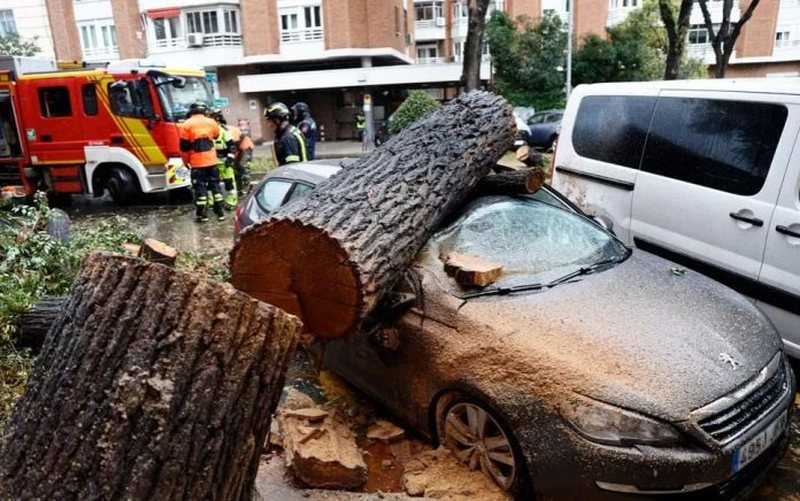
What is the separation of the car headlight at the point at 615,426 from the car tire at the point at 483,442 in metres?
0.35

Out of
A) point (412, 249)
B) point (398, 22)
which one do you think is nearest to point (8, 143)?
point (412, 249)

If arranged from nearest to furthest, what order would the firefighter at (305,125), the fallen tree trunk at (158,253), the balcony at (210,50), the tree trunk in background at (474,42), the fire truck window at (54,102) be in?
1. the fallen tree trunk at (158,253)
2. the firefighter at (305,125)
3. the fire truck window at (54,102)
4. the tree trunk in background at (474,42)
5. the balcony at (210,50)

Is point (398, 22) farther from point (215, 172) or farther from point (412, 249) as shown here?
point (412, 249)

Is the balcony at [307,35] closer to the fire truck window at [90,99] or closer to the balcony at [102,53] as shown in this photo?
the balcony at [102,53]

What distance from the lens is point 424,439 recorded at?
3.21 meters

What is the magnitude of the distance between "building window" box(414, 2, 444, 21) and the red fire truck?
30.8m

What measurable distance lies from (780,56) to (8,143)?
124 ft

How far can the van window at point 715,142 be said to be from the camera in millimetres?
3848

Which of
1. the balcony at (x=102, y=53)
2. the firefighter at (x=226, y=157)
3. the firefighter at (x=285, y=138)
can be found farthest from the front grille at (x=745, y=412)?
the balcony at (x=102, y=53)

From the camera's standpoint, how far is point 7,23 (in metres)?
32.6

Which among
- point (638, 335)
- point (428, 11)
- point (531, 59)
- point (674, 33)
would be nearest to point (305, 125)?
point (638, 335)

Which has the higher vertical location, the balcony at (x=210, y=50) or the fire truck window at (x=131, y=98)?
the balcony at (x=210, y=50)

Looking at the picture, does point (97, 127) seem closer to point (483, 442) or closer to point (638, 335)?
point (483, 442)

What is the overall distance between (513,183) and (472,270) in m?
1.13
